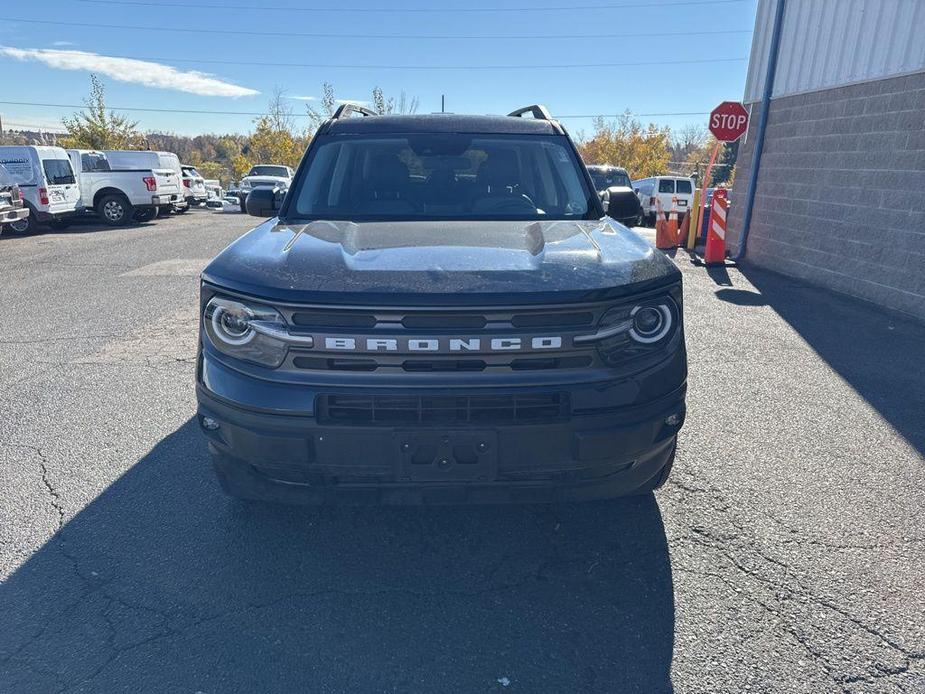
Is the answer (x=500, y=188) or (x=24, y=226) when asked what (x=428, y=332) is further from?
(x=24, y=226)

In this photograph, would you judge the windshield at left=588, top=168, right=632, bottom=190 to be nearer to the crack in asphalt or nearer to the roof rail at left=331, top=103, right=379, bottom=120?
the roof rail at left=331, top=103, right=379, bottom=120

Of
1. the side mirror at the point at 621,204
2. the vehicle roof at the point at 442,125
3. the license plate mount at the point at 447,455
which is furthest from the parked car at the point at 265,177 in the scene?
the license plate mount at the point at 447,455

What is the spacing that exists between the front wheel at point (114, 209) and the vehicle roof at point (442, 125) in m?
16.3

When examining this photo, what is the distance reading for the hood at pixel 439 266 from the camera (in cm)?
221

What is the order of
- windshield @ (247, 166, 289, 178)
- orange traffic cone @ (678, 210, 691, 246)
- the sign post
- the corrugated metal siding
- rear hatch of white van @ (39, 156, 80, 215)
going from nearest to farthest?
the corrugated metal siding
the sign post
orange traffic cone @ (678, 210, 691, 246)
rear hatch of white van @ (39, 156, 80, 215)
windshield @ (247, 166, 289, 178)

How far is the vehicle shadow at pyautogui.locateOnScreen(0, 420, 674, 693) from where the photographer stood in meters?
2.12

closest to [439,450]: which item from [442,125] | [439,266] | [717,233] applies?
[439,266]

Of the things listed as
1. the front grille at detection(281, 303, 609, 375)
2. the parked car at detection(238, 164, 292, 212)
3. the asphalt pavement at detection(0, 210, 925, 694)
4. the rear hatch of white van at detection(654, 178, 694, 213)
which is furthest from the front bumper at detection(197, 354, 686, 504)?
the parked car at detection(238, 164, 292, 212)

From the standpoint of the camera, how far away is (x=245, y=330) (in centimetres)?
232

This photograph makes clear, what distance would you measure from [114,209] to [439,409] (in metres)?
18.6

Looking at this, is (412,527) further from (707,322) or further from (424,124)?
(707,322)

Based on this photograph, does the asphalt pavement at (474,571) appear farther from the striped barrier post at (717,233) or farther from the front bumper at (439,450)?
the striped barrier post at (717,233)

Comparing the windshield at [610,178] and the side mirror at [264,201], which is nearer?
the side mirror at [264,201]

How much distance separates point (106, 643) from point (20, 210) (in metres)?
15.4
